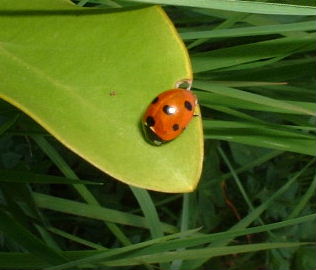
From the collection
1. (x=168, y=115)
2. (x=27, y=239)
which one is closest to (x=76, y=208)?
(x=27, y=239)

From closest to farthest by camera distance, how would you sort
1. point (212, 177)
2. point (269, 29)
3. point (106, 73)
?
point (106, 73)
point (269, 29)
point (212, 177)

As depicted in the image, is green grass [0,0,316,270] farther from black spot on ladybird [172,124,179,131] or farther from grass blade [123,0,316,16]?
black spot on ladybird [172,124,179,131]

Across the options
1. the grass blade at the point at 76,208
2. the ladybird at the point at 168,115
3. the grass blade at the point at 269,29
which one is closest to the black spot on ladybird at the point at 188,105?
the ladybird at the point at 168,115

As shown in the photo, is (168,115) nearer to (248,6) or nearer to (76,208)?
(248,6)

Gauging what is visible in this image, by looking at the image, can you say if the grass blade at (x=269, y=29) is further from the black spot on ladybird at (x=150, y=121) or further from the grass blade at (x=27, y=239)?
the grass blade at (x=27, y=239)

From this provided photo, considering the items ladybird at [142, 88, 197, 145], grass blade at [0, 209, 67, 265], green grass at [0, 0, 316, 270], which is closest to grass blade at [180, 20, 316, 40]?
green grass at [0, 0, 316, 270]
